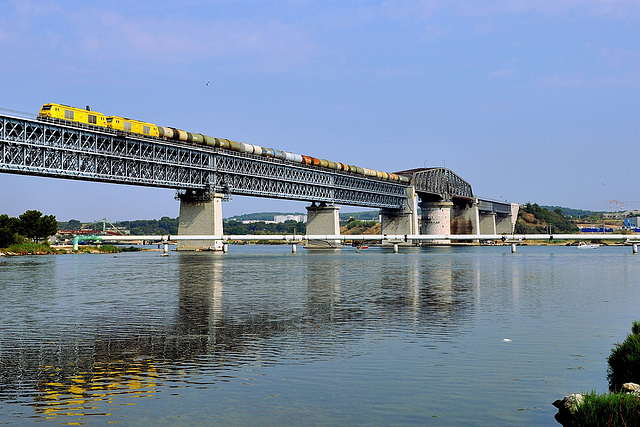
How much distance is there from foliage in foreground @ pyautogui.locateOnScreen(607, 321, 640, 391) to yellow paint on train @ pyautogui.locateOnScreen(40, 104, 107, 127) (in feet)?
307

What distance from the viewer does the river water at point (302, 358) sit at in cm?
1345

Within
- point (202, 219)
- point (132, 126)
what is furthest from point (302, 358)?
point (202, 219)

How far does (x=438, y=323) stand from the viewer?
26.7 m

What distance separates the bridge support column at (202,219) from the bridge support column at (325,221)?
50.4 metres

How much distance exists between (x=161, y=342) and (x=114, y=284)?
3121cm

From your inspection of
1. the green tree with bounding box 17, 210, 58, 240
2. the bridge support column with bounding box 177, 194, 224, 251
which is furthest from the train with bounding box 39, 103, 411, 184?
the green tree with bounding box 17, 210, 58, 240

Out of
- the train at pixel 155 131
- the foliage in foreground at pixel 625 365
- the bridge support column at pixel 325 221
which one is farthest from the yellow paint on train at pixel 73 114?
the foliage in foreground at pixel 625 365

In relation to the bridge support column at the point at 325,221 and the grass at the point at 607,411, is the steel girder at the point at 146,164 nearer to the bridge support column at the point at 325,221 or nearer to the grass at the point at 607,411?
the bridge support column at the point at 325,221

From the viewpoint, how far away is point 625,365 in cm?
1577

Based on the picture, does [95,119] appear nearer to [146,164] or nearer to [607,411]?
[146,164]

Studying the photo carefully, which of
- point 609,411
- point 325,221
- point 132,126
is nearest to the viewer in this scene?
point 609,411

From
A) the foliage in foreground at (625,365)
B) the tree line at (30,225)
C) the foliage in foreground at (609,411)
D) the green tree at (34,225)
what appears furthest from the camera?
the green tree at (34,225)

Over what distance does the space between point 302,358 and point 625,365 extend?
28.5 ft

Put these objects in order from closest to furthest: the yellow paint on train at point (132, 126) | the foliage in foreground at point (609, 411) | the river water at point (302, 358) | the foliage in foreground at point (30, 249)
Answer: the foliage in foreground at point (609, 411) → the river water at point (302, 358) → the yellow paint on train at point (132, 126) → the foliage in foreground at point (30, 249)
